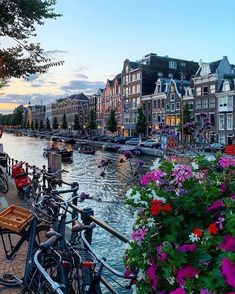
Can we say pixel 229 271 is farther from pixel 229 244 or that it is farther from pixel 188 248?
pixel 188 248

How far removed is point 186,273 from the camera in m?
2.02

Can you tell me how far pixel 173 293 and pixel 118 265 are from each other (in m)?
9.29

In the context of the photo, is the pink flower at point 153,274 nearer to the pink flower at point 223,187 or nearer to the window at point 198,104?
the pink flower at point 223,187

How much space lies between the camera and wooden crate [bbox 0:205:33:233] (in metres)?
5.22

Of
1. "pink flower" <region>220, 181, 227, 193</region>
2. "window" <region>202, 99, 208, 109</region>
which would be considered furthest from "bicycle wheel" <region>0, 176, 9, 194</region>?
"window" <region>202, 99, 208, 109</region>

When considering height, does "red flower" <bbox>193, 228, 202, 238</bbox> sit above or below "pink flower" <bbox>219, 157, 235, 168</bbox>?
below

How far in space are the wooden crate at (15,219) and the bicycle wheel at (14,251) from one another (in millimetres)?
168

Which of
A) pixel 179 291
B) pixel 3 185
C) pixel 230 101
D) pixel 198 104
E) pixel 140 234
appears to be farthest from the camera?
pixel 198 104

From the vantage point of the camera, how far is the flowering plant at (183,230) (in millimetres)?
1988

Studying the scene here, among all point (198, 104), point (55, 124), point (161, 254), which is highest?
point (198, 104)

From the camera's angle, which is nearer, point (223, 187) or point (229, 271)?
point (229, 271)

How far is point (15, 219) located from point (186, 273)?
3.89 metres

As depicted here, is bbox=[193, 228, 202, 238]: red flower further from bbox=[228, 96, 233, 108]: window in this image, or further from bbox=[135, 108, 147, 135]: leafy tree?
bbox=[135, 108, 147, 135]: leafy tree

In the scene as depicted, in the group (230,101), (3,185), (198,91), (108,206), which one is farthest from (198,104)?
(3,185)
